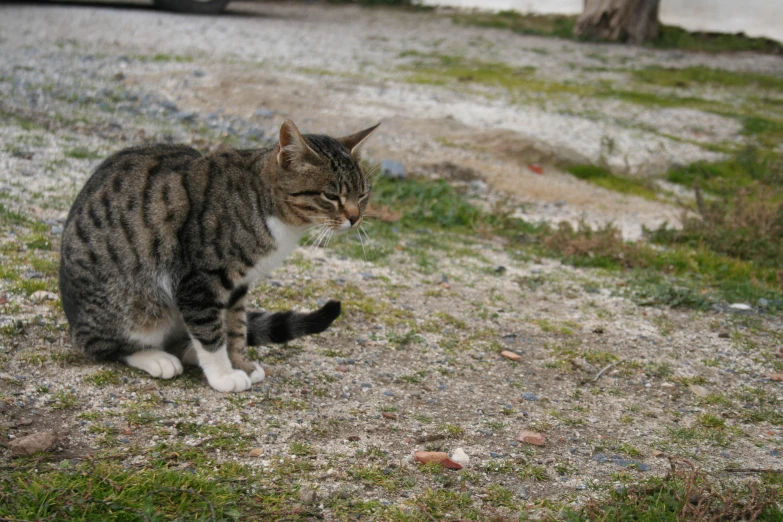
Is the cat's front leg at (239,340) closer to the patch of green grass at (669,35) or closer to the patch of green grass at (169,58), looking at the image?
the patch of green grass at (169,58)

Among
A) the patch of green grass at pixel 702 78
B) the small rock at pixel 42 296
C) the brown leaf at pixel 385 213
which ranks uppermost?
the patch of green grass at pixel 702 78

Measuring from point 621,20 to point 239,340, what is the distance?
15977 millimetres

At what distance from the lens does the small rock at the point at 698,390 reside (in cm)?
514

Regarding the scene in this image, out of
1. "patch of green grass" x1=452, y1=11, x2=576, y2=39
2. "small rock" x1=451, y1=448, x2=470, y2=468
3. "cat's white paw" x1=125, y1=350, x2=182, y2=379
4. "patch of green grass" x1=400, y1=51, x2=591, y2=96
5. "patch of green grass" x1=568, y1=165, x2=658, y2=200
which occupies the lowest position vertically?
"small rock" x1=451, y1=448, x2=470, y2=468

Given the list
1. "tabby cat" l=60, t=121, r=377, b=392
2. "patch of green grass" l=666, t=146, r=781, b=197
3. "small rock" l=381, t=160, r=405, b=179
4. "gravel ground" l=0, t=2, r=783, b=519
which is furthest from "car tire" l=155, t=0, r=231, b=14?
"tabby cat" l=60, t=121, r=377, b=392

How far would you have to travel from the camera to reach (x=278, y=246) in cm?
456

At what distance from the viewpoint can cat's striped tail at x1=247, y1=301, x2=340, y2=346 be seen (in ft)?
15.9

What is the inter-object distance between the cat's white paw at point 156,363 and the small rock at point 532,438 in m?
1.94

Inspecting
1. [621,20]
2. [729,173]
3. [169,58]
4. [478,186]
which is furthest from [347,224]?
[621,20]

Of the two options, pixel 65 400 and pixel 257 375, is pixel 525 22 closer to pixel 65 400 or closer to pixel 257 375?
pixel 257 375

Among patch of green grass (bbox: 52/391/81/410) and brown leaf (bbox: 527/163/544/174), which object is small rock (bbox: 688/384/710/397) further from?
brown leaf (bbox: 527/163/544/174)

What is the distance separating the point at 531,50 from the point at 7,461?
50.0 ft

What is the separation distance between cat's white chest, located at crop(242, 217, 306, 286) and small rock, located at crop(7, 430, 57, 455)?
1.32 meters

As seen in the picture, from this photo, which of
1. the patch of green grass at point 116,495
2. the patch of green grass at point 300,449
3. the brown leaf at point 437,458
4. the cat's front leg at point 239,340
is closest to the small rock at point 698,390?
the brown leaf at point 437,458
